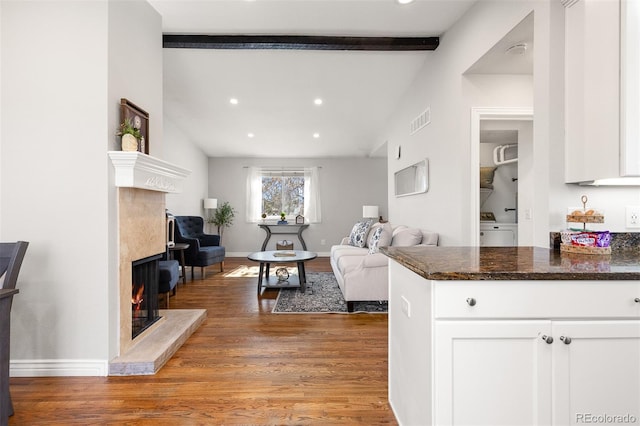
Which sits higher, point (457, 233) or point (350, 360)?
point (457, 233)

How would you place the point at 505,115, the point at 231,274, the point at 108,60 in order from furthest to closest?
the point at 231,274 < the point at 505,115 < the point at 108,60

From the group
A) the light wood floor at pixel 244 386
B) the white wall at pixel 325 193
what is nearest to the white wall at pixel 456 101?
the light wood floor at pixel 244 386

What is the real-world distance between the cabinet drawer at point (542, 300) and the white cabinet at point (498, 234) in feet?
9.30

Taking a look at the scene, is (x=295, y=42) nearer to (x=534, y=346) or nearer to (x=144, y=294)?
(x=144, y=294)

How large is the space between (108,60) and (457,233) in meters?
3.05

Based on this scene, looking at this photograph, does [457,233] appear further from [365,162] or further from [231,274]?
[365,162]

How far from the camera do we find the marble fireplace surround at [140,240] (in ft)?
6.56

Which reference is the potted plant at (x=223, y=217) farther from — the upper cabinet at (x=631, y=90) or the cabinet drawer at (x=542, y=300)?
the upper cabinet at (x=631, y=90)

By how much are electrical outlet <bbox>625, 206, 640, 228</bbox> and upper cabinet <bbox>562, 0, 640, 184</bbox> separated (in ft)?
0.68

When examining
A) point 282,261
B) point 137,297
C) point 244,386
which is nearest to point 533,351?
point 244,386

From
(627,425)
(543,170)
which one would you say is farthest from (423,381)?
(543,170)

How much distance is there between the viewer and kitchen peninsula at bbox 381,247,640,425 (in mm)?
1035

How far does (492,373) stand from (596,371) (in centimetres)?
36

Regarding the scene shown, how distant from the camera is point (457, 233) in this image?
9.25ft
